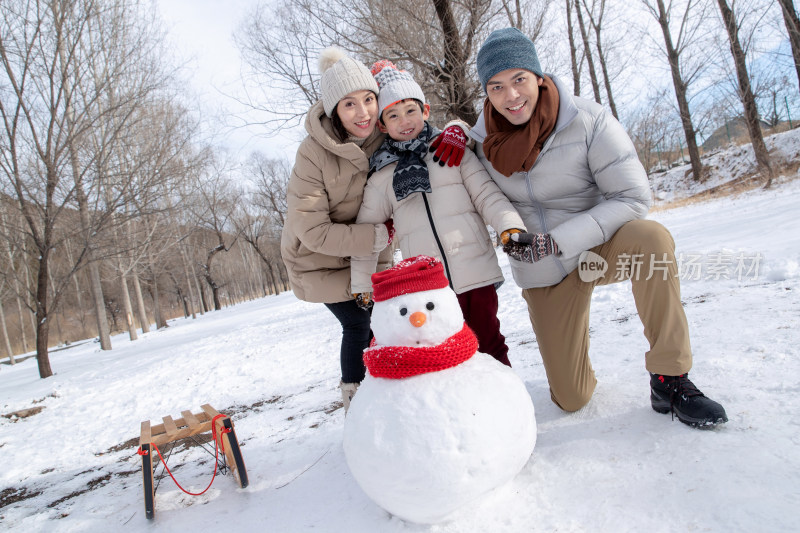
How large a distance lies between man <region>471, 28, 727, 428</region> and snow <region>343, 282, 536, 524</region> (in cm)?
61

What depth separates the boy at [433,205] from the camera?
2033 millimetres

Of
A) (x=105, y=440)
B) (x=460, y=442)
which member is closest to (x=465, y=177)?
(x=460, y=442)

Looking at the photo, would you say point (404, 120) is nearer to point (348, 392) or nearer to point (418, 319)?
point (418, 319)

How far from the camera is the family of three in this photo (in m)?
1.82

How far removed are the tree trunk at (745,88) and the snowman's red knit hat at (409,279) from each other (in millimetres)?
13516

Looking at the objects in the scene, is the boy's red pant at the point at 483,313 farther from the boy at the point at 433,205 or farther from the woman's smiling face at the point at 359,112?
the woman's smiling face at the point at 359,112

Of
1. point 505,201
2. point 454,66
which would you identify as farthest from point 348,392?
point 454,66

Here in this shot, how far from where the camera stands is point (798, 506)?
117cm

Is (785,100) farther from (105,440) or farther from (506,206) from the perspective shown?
(105,440)

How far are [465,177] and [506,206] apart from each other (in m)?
0.27

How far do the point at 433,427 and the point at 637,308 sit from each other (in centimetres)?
101

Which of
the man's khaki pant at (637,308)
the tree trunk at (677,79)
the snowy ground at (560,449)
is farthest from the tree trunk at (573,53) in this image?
the man's khaki pant at (637,308)

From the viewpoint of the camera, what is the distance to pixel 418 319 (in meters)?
1.40

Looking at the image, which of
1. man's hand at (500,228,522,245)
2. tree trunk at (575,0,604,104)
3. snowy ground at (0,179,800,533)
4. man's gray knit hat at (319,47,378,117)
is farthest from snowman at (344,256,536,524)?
tree trunk at (575,0,604,104)
